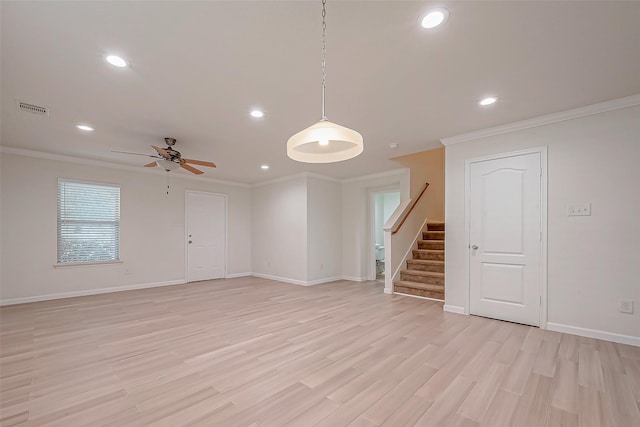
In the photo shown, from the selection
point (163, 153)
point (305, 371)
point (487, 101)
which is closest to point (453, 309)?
point (305, 371)

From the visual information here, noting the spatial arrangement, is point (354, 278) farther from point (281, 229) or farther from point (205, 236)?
point (205, 236)

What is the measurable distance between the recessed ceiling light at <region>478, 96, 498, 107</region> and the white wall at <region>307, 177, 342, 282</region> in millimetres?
3931

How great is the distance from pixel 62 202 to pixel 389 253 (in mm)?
6126

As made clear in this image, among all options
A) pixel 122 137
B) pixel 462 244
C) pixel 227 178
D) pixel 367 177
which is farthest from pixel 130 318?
pixel 367 177

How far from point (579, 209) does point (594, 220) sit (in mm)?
173

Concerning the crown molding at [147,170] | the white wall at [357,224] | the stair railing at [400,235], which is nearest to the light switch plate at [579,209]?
the stair railing at [400,235]

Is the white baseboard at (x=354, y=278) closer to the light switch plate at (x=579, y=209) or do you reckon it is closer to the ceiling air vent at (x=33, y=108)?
the light switch plate at (x=579, y=209)

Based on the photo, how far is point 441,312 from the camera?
157 inches

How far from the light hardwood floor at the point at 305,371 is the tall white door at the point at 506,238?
1.01ft

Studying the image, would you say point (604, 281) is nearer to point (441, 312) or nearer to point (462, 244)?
point (462, 244)

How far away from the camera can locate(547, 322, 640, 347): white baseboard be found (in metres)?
2.84

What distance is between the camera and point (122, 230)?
5617mm

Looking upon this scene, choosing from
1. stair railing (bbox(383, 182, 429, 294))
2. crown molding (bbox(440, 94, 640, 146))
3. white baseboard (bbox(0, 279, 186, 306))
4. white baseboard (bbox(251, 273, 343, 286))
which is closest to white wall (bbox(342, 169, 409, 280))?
white baseboard (bbox(251, 273, 343, 286))

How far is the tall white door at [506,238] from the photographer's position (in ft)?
11.2
